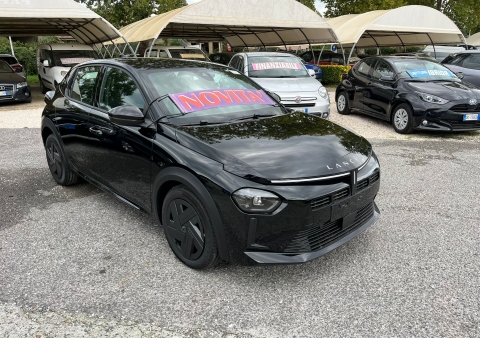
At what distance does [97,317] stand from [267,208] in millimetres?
1313

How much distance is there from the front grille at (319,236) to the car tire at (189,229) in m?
0.58

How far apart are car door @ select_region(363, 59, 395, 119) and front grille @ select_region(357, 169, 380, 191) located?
19.0 ft

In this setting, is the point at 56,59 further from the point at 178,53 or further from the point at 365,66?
the point at 365,66

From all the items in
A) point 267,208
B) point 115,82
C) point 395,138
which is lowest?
point 395,138

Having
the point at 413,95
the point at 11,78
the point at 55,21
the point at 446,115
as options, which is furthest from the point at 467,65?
the point at 55,21

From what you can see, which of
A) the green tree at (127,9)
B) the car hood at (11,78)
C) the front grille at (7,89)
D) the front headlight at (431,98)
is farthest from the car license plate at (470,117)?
the green tree at (127,9)

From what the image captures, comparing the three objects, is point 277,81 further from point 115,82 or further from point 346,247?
point 346,247

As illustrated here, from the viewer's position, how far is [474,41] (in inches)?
885

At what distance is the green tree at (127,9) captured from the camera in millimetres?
26250

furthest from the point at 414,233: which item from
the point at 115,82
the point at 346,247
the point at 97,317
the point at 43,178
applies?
the point at 43,178

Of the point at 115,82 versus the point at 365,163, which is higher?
the point at 115,82

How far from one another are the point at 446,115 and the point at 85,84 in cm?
646

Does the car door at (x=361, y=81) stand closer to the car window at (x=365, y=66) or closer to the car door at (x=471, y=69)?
the car window at (x=365, y=66)

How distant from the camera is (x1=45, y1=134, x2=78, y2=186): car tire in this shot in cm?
480
